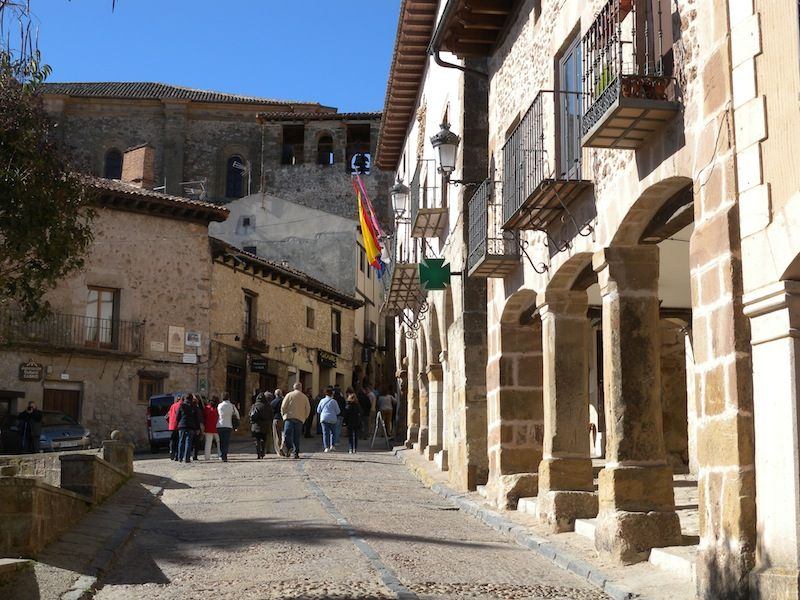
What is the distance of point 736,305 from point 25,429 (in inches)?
832

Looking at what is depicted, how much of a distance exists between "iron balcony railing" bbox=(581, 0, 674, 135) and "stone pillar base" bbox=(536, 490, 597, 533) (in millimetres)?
3809

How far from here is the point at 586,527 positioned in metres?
10.1

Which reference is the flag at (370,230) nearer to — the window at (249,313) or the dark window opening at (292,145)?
the window at (249,313)

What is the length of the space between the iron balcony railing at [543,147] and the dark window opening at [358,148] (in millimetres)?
36575

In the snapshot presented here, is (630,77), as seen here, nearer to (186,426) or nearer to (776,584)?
(776,584)

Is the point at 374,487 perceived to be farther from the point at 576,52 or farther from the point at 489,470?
the point at 576,52

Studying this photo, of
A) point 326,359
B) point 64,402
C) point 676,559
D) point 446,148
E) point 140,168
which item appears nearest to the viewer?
point 676,559

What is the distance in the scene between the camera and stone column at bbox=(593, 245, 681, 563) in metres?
8.69

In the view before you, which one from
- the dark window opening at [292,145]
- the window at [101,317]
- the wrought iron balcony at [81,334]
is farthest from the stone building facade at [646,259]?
the dark window opening at [292,145]

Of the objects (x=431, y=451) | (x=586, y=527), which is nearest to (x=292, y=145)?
(x=431, y=451)

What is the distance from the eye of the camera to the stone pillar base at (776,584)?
5.96m

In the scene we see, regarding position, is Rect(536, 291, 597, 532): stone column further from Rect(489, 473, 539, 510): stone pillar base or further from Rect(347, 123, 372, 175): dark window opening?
Rect(347, 123, 372, 175): dark window opening

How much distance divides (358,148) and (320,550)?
1618 inches

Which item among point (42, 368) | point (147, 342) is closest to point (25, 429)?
point (42, 368)
